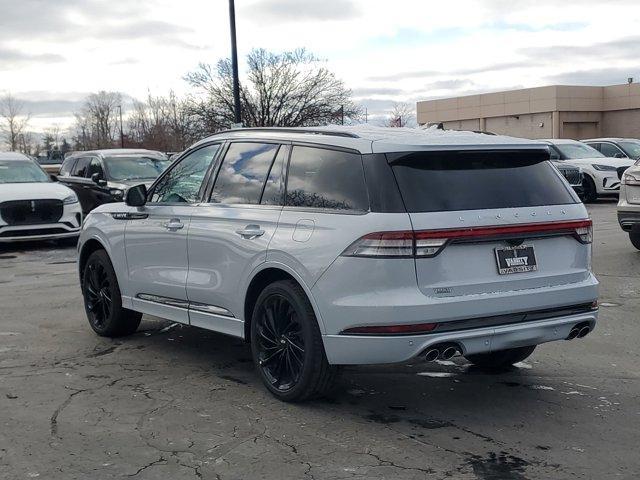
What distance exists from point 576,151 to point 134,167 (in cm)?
1241

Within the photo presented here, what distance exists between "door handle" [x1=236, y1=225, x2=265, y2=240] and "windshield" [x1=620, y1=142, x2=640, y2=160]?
21.6 metres

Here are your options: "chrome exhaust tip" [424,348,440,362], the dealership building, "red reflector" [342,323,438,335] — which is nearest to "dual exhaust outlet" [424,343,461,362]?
"chrome exhaust tip" [424,348,440,362]

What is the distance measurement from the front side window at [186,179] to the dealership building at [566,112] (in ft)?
Answer: 173

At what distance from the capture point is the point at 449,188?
5.10 m

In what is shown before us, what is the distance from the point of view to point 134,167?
18031mm

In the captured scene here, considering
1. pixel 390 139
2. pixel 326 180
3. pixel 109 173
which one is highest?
pixel 390 139

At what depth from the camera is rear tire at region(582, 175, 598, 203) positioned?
22.3 meters

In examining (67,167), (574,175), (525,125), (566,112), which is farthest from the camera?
(525,125)

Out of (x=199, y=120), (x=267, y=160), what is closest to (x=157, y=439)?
(x=267, y=160)

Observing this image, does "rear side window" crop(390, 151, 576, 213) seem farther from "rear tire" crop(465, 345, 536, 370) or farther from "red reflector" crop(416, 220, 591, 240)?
"rear tire" crop(465, 345, 536, 370)

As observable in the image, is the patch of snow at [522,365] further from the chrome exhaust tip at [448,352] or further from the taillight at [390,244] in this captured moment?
the taillight at [390,244]

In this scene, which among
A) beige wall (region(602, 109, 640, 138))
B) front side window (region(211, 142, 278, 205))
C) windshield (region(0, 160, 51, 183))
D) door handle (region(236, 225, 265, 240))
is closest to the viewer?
door handle (region(236, 225, 265, 240))

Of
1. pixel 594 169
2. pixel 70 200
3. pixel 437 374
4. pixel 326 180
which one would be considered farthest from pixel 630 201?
pixel 594 169

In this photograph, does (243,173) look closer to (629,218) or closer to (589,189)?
(629,218)
